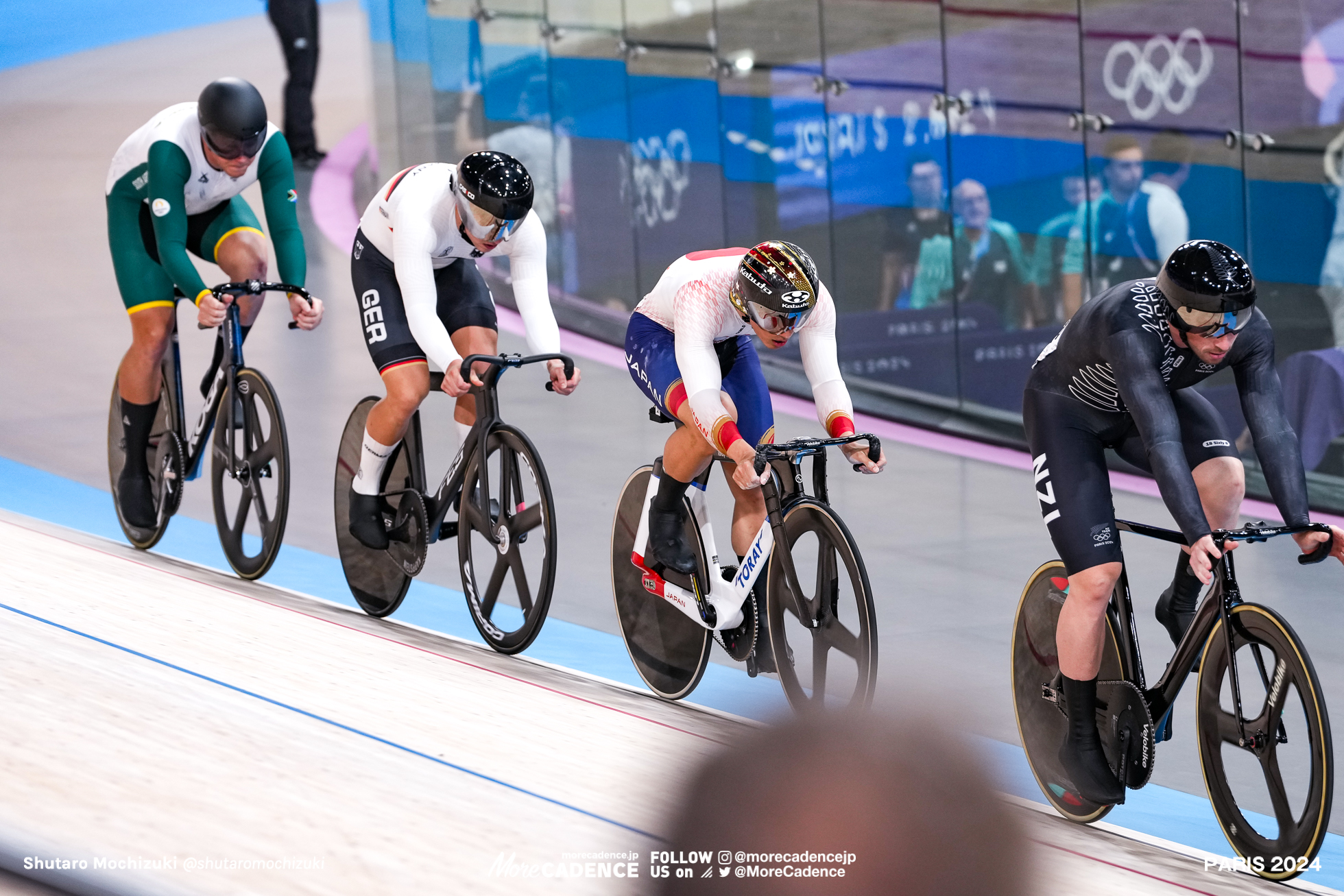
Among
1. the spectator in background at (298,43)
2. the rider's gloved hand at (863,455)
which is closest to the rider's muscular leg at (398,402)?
the rider's gloved hand at (863,455)

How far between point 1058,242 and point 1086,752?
478cm

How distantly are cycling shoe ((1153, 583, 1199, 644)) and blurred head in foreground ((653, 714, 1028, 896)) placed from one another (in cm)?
263

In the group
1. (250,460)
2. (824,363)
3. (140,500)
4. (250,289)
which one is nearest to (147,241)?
(250,289)

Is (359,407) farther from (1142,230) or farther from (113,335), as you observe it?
(113,335)

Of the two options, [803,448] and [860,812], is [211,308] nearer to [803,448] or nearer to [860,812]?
[803,448]

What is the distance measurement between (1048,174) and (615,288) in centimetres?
334

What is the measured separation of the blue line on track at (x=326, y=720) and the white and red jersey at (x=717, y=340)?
92 centimetres

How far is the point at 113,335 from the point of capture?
9117mm

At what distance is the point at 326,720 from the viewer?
331 centimetres

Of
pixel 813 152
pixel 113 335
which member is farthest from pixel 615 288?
pixel 113 335

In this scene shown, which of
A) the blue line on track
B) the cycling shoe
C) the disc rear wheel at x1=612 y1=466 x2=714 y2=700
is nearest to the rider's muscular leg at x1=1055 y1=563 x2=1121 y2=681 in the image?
the cycling shoe

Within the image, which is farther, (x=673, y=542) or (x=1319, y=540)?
(x=673, y=542)

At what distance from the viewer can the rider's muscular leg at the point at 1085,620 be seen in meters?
3.22

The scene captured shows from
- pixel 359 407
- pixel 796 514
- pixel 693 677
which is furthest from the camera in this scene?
pixel 359 407
